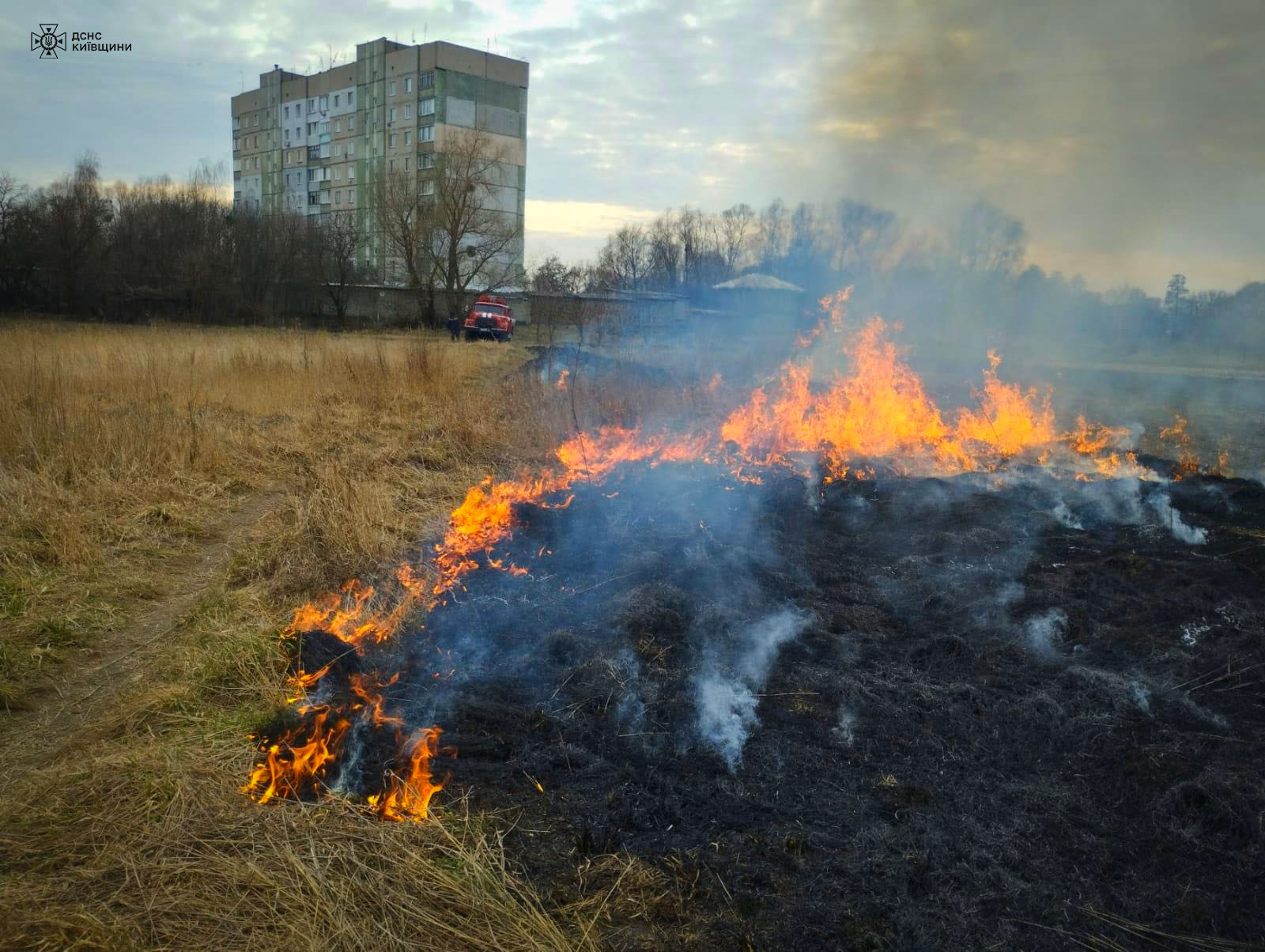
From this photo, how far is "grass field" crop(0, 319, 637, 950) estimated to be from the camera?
276 centimetres

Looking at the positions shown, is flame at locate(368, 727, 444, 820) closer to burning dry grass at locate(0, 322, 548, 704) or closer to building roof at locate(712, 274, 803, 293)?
burning dry grass at locate(0, 322, 548, 704)

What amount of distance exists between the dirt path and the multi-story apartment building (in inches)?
1615

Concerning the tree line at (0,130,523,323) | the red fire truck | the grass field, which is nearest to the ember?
the grass field

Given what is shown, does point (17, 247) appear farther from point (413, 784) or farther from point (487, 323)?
point (413, 784)

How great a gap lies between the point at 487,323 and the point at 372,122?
35369mm

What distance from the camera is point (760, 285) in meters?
27.4

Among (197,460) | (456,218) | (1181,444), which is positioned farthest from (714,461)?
(456,218)

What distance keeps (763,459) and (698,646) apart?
16.8ft

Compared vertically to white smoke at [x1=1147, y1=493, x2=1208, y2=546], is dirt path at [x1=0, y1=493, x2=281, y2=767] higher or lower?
lower

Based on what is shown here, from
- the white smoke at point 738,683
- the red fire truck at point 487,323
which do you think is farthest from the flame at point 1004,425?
the red fire truck at point 487,323

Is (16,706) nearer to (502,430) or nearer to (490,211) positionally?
(502,430)

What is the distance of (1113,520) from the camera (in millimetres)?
7949

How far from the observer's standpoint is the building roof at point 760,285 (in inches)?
973

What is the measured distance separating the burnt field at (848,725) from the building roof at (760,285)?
18590 millimetres
